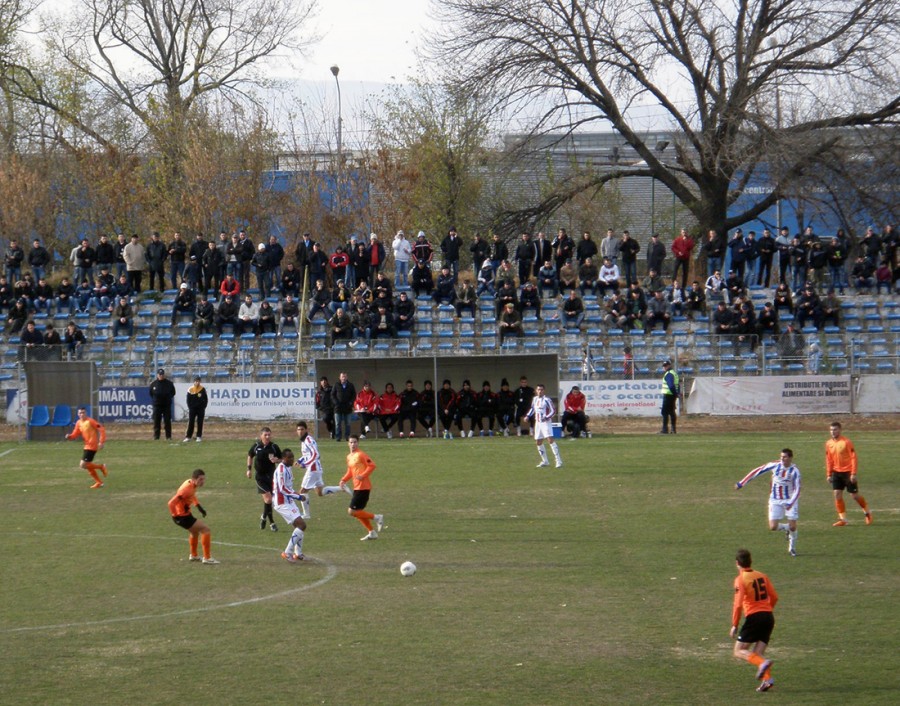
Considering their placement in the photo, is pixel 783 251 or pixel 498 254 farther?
pixel 498 254

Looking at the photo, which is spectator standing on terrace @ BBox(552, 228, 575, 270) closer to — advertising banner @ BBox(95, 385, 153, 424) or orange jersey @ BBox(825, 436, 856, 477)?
advertising banner @ BBox(95, 385, 153, 424)

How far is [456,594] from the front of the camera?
1506 centimetres

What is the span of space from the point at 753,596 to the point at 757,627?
0.29m

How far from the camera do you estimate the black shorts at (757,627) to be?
10.9m

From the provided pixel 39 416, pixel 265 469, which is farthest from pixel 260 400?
pixel 265 469

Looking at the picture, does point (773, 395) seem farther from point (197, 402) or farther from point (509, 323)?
point (197, 402)

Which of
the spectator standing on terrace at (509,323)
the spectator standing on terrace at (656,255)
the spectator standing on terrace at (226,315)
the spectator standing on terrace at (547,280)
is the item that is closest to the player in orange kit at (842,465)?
the spectator standing on terrace at (509,323)

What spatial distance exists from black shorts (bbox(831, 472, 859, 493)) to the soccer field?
0.75 metres

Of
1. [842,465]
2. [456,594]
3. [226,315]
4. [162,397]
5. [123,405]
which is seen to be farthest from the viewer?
[226,315]

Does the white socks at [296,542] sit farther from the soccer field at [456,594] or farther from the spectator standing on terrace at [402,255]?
the spectator standing on terrace at [402,255]

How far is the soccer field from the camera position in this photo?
36.8ft

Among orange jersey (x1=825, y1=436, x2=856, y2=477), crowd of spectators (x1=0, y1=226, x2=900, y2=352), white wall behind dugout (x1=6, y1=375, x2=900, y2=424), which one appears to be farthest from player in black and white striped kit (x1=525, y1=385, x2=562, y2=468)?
crowd of spectators (x1=0, y1=226, x2=900, y2=352)

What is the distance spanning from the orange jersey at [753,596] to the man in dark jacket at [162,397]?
2478cm

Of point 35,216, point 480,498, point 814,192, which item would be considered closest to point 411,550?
point 480,498
